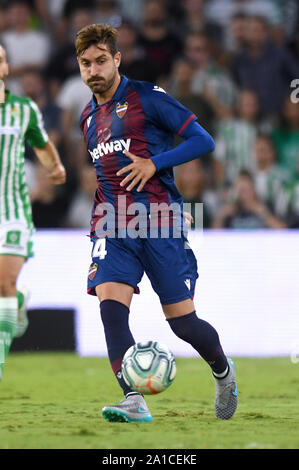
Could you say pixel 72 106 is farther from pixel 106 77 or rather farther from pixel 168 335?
pixel 106 77

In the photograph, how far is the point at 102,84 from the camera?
5062mm

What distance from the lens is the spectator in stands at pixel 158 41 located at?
37.5ft

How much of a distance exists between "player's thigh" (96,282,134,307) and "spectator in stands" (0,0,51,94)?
7212 mm

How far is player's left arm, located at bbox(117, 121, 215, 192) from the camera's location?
4887 mm

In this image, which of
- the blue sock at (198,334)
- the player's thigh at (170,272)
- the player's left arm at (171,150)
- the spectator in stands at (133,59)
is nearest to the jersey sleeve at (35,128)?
the player's left arm at (171,150)

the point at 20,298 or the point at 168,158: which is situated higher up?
the point at 168,158

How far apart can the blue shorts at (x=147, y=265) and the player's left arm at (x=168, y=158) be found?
1.05 feet

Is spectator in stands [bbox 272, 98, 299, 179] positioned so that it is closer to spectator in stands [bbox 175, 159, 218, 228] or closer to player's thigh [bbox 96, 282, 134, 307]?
spectator in stands [bbox 175, 159, 218, 228]

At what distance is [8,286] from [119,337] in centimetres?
121

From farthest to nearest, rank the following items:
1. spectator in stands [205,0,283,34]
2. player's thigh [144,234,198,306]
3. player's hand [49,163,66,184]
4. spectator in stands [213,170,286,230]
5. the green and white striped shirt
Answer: spectator in stands [205,0,283,34], spectator in stands [213,170,286,230], player's hand [49,163,66,184], the green and white striped shirt, player's thigh [144,234,198,306]

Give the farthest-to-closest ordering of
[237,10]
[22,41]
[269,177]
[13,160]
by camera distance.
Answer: [237,10] → [22,41] → [269,177] → [13,160]

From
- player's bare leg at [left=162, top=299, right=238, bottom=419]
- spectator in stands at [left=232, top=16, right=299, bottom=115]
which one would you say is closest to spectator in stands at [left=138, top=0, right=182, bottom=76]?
spectator in stands at [left=232, top=16, right=299, bottom=115]

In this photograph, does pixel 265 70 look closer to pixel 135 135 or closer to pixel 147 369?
pixel 135 135

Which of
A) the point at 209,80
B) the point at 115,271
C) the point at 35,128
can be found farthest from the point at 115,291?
the point at 209,80
